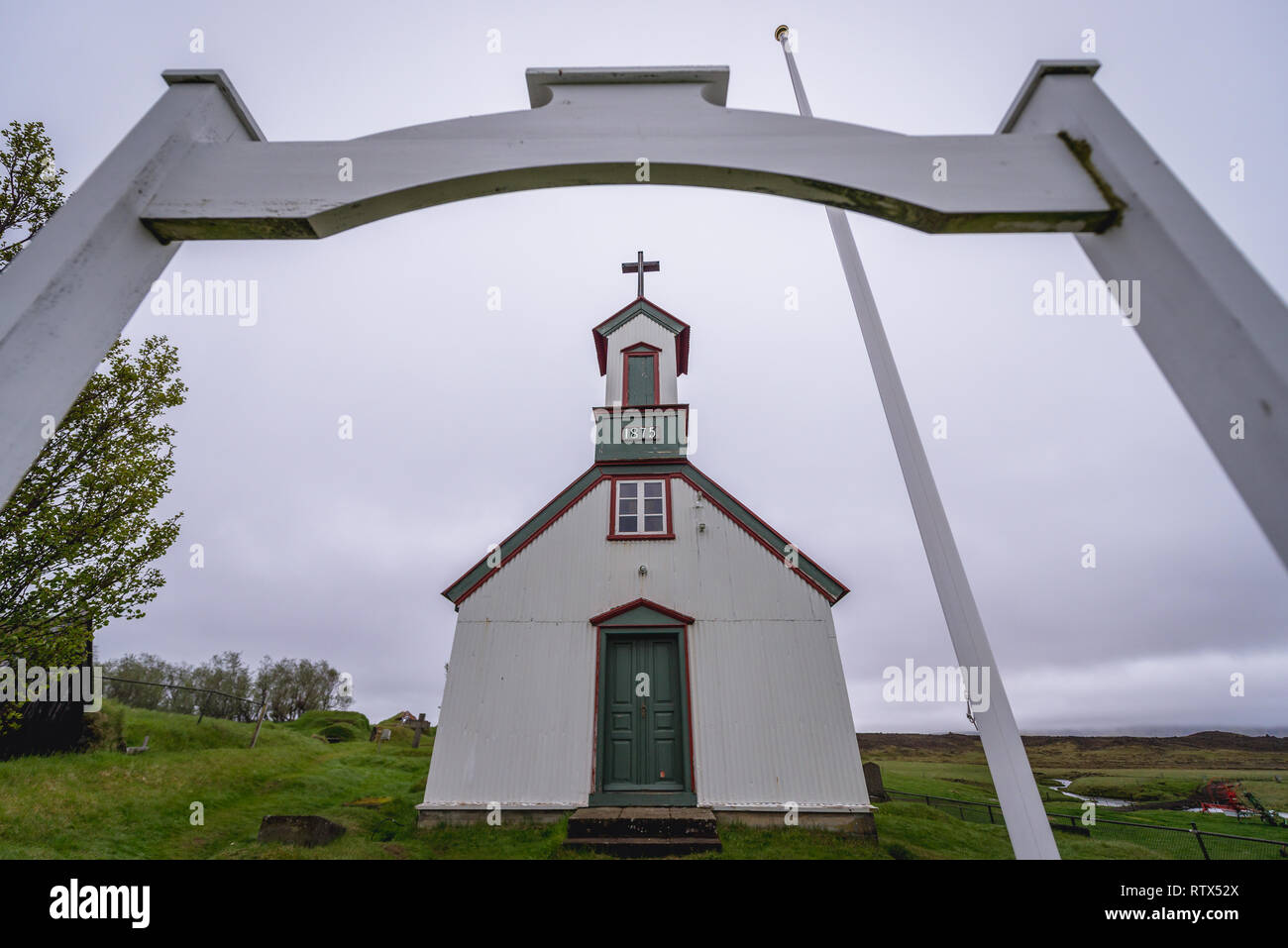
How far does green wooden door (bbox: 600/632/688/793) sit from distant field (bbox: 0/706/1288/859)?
1.27 metres

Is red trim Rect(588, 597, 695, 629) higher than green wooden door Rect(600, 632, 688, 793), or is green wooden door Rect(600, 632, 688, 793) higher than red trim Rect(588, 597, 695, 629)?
red trim Rect(588, 597, 695, 629)

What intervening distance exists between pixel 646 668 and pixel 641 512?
9.81 feet

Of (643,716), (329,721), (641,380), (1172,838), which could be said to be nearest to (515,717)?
(643,716)

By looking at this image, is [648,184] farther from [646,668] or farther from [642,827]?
[646,668]

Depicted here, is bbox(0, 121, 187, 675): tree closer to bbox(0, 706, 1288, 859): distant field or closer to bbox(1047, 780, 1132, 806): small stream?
bbox(0, 706, 1288, 859): distant field

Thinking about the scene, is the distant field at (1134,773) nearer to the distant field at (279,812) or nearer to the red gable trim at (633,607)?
the distant field at (279,812)

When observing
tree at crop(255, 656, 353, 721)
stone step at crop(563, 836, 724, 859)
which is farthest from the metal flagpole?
tree at crop(255, 656, 353, 721)

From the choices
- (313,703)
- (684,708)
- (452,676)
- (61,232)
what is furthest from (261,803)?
(313,703)

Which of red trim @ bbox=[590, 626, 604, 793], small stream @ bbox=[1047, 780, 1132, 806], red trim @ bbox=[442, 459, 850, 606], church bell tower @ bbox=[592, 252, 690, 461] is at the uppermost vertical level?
church bell tower @ bbox=[592, 252, 690, 461]

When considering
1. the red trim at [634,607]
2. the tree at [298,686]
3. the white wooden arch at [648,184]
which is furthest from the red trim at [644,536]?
the tree at [298,686]

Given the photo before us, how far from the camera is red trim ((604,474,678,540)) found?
10289 mm

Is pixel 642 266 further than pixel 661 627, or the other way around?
pixel 642 266

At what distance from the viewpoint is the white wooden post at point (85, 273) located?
50.4 inches

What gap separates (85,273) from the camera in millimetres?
1441
